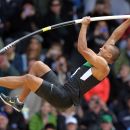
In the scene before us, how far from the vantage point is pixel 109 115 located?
17.5m

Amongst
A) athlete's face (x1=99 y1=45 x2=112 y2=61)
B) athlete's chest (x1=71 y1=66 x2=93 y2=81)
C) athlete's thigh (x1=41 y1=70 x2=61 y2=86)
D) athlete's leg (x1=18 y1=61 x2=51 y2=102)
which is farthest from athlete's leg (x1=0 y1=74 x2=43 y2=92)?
athlete's face (x1=99 y1=45 x2=112 y2=61)

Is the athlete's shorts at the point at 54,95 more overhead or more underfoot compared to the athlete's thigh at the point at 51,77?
more underfoot

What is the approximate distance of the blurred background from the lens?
677 inches

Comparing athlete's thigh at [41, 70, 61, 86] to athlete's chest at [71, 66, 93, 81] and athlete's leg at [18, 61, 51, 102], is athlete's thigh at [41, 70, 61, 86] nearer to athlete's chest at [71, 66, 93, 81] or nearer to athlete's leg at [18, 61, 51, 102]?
athlete's leg at [18, 61, 51, 102]

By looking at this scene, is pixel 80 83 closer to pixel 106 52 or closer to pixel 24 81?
pixel 106 52

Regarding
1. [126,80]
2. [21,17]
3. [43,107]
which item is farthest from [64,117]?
[21,17]

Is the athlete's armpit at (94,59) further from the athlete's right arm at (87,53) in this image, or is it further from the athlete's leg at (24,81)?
the athlete's leg at (24,81)

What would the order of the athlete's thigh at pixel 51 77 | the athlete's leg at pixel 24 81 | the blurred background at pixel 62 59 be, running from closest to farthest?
the athlete's leg at pixel 24 81
the athlete's thigh at pixel 51 77
the blurred background at pixel 62 59

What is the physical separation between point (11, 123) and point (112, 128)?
6.74ft

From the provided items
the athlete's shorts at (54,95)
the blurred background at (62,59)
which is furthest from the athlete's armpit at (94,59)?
the blurred background at (62,59)

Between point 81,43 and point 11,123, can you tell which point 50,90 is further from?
point 11,123

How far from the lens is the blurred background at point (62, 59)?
17.2 m

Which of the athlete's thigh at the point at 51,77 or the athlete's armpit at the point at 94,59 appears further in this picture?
the athlete's thigh at the point at 51,77

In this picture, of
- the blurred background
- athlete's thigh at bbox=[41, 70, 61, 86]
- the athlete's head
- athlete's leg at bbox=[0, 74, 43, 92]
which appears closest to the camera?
athlete's leg at bbox=[0, 74, 43, 92]
